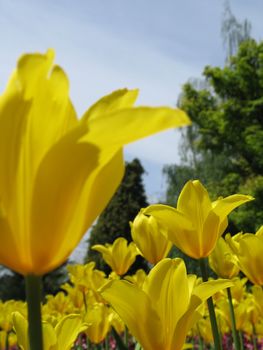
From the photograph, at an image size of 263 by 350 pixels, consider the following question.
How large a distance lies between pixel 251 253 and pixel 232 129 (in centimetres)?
1700

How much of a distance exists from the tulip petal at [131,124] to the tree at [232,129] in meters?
16.3

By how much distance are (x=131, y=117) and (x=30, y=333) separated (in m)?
0.21

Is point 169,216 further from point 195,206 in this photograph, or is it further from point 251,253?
point 251,253

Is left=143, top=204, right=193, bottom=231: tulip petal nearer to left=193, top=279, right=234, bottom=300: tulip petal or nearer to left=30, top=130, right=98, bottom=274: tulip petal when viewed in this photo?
left=193, top=279, right=234, bottom=300: tulip petal

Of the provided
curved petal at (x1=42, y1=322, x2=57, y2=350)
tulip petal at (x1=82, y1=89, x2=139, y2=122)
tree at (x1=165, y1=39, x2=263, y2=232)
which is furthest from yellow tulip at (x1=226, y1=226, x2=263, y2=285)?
tree at (x1=165, y1=39, x2=263, y2=232)

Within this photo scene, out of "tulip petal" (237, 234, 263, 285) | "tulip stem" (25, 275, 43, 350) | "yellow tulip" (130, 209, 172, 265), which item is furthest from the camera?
"yellow tulip" (130, 209, 172, 265)

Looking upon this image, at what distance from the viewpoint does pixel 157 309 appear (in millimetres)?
928

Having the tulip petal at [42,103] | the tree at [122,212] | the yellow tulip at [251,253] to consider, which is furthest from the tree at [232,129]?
the tulip petal at [42,103]

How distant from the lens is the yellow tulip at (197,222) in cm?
127

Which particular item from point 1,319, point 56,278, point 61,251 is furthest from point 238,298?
point 56,278

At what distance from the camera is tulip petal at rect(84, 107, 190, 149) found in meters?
0.52

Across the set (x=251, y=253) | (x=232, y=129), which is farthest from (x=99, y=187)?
(x=232, y=129)

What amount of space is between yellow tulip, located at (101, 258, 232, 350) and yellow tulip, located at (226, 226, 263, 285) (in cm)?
43

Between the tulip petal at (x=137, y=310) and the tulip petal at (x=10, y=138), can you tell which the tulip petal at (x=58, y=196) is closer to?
the tulip petal at (x=10, y=138)
